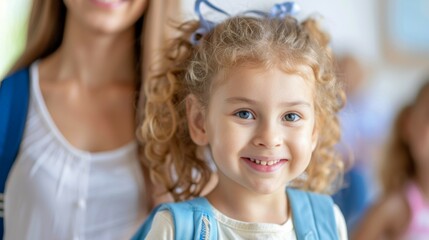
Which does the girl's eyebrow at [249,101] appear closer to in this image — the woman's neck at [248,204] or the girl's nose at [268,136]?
the girl's nose at [268,136]

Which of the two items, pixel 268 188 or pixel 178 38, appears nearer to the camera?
pixel 268 188

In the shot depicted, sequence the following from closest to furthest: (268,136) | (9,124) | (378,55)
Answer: (268,136) < (9,124) < (378,55)

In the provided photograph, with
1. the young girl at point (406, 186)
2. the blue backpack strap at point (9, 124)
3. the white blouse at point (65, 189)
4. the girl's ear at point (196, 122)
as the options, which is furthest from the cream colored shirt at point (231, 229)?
the young girl at point (406, 186)

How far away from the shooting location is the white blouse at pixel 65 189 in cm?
151

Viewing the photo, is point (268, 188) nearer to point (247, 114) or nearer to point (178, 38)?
point (247, 114)

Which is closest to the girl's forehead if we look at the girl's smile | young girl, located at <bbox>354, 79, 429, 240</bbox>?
the girl's smile

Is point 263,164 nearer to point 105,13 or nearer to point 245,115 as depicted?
point 245,115

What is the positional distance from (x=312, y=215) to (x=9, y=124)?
22.6 inches

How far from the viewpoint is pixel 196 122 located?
1.37m

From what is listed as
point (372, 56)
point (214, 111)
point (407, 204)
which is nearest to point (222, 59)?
point (214, 111)

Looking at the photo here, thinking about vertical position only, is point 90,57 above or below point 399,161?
above

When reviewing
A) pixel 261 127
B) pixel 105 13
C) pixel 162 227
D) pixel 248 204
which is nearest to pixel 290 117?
pixel 261 127

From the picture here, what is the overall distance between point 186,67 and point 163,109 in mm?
93

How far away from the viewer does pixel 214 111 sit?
4.25ft
